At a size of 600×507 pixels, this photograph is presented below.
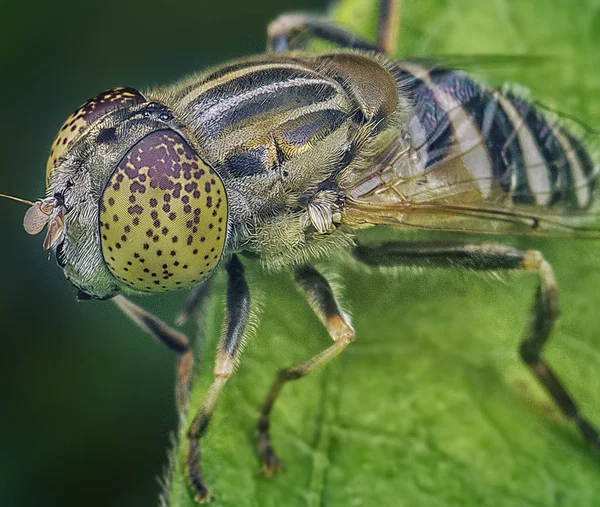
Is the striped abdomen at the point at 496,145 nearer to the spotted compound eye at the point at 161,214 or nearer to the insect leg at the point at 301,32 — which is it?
the insect leg at the point at 301,32

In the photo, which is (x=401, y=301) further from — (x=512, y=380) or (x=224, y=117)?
(x=224, y=117)

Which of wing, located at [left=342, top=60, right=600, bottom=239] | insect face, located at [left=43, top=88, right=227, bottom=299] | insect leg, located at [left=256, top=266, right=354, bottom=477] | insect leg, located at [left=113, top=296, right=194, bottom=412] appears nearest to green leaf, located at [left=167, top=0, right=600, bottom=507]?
insect leg, located at [left=256, top=266, right=354, bottom=477]

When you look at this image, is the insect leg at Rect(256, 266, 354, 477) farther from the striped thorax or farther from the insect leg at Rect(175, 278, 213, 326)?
the insect leg at Rect(175, 278, 213, 326)

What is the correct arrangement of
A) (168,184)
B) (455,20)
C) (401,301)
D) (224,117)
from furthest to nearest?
(455,20), (401,301), (224,117), (168,184)

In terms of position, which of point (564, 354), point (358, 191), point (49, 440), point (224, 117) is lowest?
point (49, 440)

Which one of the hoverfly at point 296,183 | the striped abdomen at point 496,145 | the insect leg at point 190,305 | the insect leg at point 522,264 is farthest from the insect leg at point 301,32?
the insect leg at point 190,305

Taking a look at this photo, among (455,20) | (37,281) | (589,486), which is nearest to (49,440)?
(37,281)

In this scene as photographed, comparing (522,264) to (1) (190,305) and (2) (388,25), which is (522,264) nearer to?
(2) (388,25)

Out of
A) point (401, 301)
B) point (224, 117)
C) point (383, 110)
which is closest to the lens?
point (224, 117)
